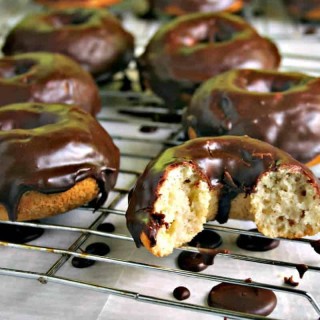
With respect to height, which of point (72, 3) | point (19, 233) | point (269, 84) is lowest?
point (19, 233)

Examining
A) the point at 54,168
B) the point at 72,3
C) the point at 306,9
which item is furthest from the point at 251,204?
the point at 72,3

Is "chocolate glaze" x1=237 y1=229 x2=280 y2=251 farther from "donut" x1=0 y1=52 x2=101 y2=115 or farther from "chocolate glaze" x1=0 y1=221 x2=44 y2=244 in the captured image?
"donut" x1=0 y1=52 x2=101 y2=115

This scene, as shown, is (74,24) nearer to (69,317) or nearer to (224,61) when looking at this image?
(224,61)

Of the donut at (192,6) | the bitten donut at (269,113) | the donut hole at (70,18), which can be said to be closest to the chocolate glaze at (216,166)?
the bitten donut at (269,113)

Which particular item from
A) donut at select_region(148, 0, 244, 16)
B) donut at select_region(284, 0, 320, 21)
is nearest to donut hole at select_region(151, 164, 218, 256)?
donut at select_region(148, 0, 244, 16)

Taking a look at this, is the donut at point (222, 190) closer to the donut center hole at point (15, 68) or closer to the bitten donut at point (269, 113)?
the bitten donut at point (269, 113)

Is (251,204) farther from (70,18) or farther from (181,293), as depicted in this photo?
(70,18)

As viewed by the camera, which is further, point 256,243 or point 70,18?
point 70,18
